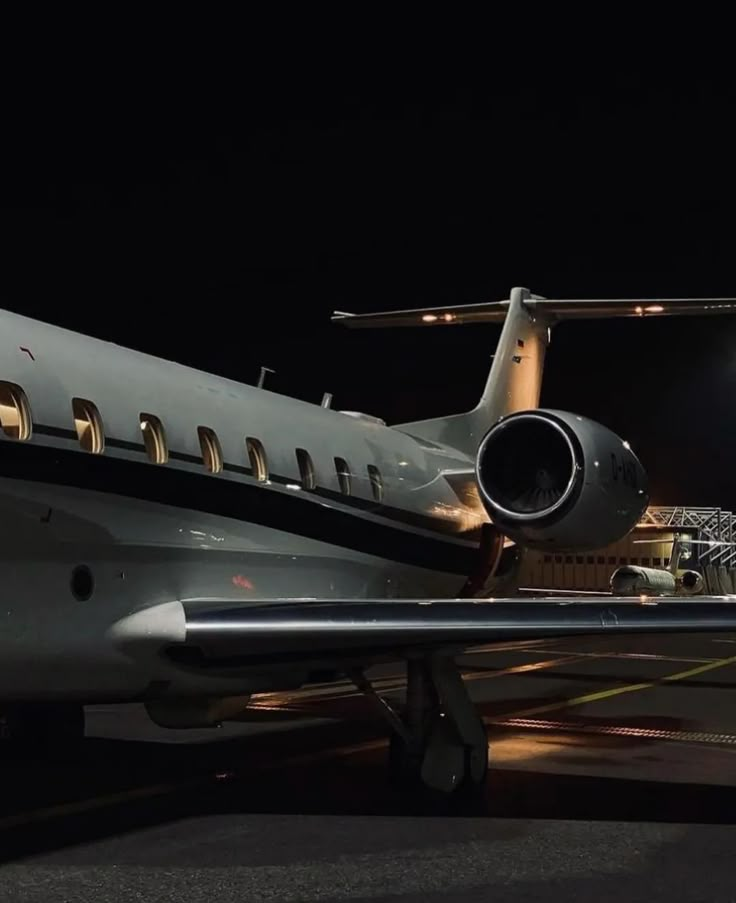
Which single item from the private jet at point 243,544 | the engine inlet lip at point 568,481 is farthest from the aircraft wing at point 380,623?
the engine inlet lip at point 568,481

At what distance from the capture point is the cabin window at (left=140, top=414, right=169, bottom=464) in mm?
8266

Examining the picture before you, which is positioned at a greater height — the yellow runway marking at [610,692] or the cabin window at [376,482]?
the cabin window at [376,482]

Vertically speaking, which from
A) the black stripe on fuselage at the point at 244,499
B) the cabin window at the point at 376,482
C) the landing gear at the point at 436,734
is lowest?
the landing gear at the point at 436,734

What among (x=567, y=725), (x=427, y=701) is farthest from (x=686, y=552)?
(x=427, y=701)

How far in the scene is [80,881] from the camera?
6188mm

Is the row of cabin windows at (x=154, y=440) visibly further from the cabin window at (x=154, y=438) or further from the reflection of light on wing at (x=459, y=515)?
the reflection of light on wing at (x=459, y=515)

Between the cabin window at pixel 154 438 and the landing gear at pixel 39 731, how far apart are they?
9.63 ft

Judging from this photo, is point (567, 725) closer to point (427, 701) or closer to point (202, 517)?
point (427, 701)

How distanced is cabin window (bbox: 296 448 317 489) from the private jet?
0.03 m

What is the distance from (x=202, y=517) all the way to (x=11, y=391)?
181cm

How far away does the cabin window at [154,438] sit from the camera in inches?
325

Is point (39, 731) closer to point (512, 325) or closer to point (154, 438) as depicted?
point (154, 438)

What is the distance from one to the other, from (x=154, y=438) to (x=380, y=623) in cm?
200

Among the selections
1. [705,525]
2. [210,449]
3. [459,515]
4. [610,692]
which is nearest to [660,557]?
[705,525]
